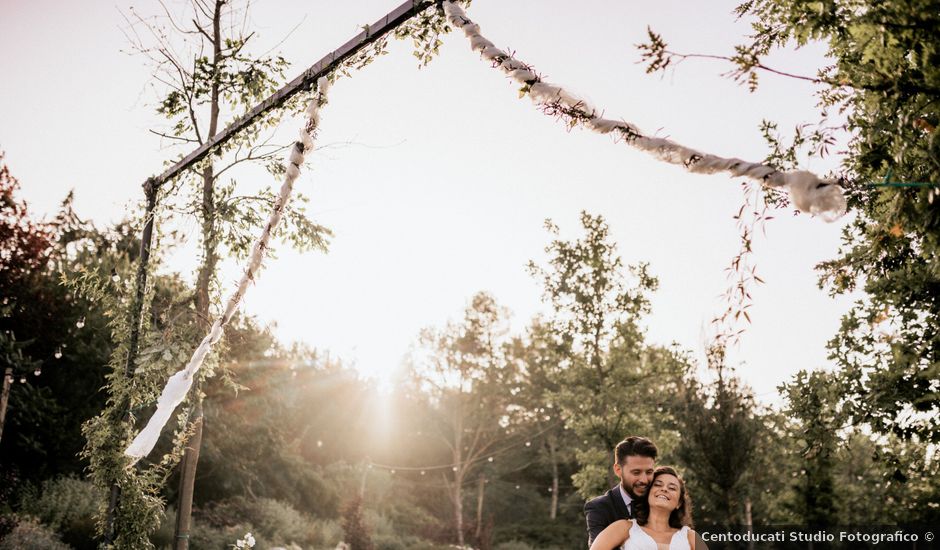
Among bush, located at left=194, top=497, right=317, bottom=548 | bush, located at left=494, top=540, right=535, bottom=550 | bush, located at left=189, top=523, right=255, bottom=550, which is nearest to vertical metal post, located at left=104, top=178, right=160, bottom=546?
bush, located at left=189, top=523, right=255, bottom=550

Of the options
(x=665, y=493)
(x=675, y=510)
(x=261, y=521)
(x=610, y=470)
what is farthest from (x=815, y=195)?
(x=261, y=521)

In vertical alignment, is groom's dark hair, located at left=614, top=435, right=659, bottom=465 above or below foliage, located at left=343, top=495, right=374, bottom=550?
above

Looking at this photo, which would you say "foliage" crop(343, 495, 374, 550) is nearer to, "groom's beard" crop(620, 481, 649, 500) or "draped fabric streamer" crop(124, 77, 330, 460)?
"draped fabric streamer" crop(124, 77, 330, 460)

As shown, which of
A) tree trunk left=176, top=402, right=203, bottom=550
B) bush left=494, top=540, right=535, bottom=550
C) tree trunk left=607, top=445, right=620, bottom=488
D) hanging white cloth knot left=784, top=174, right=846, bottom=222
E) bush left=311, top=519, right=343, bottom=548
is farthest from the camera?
bush left=494, top=540, right=535, bottom=550

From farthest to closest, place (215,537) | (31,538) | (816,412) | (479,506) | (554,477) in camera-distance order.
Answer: (554,477)
(479,506)
(215,537)
(31,538)
(816,412)

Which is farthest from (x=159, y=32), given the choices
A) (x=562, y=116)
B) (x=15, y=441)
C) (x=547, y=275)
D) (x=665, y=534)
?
(x=15, y=441)

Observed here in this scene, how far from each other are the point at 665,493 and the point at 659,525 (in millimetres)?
217

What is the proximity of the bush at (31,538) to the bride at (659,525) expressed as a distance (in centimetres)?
1157

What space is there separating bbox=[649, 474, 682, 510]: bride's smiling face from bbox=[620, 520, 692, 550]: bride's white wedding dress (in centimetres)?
17

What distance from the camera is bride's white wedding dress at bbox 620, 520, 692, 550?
3504 millimetres

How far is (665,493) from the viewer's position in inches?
144

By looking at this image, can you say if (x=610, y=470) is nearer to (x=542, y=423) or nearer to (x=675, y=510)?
(x=675, y=510)

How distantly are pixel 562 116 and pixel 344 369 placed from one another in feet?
114

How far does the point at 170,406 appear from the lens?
5.64 meters
